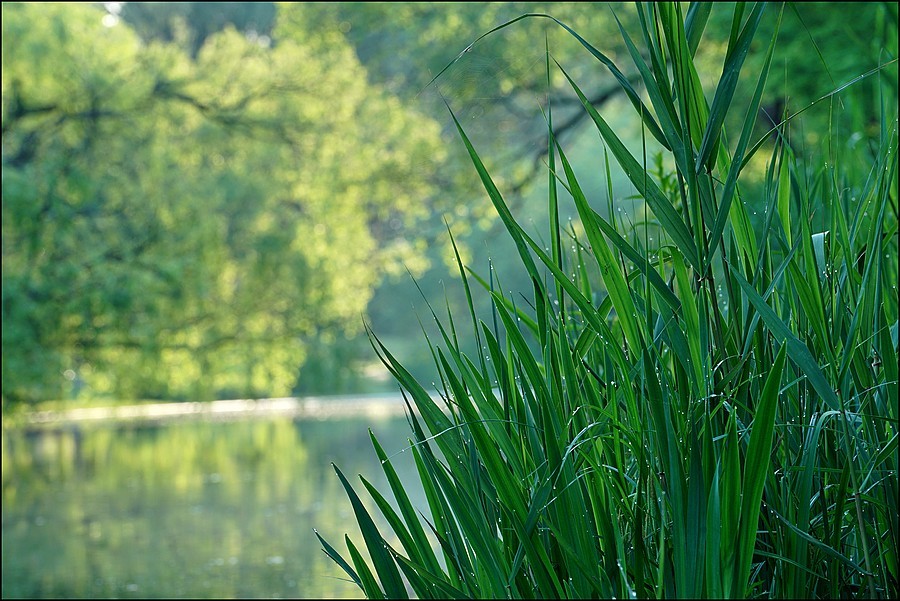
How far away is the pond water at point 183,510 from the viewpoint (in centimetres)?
724

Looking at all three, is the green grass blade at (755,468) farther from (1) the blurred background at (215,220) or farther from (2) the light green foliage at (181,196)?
(2) the light green foliage at (181,196)

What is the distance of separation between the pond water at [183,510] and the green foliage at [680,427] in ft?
12.6

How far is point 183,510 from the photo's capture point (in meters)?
10.3

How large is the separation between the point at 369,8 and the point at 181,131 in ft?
8.64

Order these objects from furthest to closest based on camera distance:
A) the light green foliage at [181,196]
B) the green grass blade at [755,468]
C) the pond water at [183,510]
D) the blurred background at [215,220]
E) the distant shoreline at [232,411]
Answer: the distant shoreline at [232,411] → the light green foliage at [181,196] → the blurred background at [215,220] → the pond water at [183,510] → the green grass blade at [755,468]

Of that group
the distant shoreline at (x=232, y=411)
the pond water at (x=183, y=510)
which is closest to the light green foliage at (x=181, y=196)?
the pond water at (x=183, y=510)

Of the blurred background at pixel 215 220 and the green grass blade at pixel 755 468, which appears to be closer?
the green grass blade at pixel 755 468

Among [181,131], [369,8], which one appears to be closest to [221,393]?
[181,131]

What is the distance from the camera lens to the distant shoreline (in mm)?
19812

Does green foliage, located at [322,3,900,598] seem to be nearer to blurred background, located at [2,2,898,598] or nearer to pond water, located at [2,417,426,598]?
pond water, located at [2,417,426,598]

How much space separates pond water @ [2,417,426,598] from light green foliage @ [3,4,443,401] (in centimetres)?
113

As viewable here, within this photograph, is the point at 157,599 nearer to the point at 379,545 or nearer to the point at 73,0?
the point at 379,545

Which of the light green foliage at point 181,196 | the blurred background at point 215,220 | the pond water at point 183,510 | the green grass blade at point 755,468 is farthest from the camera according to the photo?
the light green foliage at point 181,196

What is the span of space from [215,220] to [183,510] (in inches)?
122
